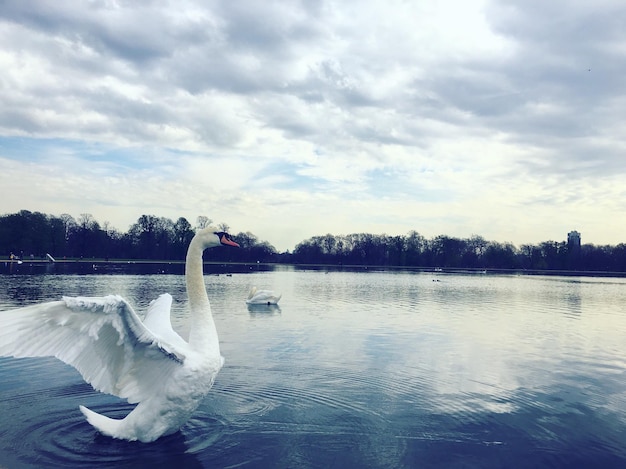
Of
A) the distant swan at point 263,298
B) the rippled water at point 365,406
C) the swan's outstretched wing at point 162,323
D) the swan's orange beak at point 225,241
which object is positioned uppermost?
the swan's orange beak at point 225,241

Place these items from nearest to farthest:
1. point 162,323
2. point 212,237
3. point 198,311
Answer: point 198,311, point 212,237, point 162,323

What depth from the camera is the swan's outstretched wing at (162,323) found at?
6.91m

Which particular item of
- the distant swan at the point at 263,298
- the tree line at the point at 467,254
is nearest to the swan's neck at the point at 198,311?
the distant swan at the point at 263,298

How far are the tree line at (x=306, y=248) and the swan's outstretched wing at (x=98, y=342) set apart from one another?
3184 inches

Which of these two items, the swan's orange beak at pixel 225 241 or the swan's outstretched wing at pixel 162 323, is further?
the swan's orange beak at pixel 225 241

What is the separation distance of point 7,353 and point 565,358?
1225 cm

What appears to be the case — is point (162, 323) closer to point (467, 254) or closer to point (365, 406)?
point (365, 406)

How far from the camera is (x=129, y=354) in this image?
6.02 metres

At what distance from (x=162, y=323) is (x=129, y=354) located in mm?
1625

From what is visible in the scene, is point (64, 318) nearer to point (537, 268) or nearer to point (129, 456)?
point (129, 456)

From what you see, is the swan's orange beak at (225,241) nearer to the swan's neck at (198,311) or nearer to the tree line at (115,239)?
the swan's neck at (198,311)

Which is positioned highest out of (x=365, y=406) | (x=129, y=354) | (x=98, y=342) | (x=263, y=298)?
(x=98, y=342)

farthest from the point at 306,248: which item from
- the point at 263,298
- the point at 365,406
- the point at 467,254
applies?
the point at 365,406

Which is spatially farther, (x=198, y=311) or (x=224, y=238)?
(x=224, y=238)
